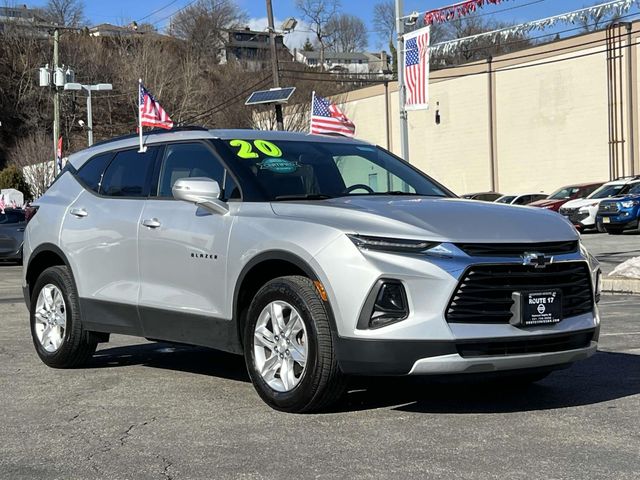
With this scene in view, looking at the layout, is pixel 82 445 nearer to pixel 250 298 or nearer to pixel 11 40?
pixel 250 298

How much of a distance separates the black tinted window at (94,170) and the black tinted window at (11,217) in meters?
18.8

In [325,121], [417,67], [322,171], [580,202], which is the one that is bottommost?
[580,202]

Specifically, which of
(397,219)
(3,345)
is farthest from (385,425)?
(3,345)

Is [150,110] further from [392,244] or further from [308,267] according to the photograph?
[392,244]

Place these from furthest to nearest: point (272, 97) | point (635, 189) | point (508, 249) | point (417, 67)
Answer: point (635, 189), point (272, 97), point (417, 67), point (508, 249)

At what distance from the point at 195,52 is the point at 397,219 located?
70.8m

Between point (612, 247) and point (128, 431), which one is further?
point (612, 247)

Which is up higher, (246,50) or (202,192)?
(246,50)

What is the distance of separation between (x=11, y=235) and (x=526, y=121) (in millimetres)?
27093

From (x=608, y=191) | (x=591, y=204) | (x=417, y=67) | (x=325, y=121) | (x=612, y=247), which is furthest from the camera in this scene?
(x=608, y=191)

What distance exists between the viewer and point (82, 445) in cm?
491

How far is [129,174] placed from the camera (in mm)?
6996

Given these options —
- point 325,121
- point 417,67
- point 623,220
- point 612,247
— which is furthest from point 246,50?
point 417,67

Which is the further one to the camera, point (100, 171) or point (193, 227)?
point (100, 171)
